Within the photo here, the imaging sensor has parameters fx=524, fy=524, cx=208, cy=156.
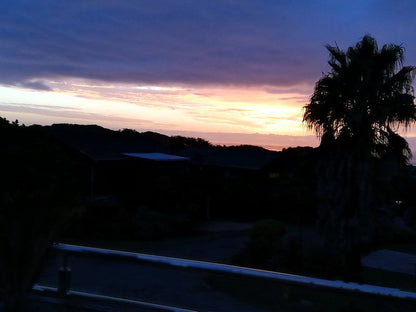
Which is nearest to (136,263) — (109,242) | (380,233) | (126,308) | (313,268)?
(126,308)

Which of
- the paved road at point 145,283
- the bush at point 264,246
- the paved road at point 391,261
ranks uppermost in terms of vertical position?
the paved road at point 145,283

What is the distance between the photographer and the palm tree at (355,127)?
12.7 metres

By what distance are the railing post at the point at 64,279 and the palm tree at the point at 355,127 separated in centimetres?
905

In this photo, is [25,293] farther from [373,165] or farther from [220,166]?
[220,166]

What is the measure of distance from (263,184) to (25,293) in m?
24.7

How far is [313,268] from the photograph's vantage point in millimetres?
12102

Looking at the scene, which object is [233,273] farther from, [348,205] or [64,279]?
[348,205]

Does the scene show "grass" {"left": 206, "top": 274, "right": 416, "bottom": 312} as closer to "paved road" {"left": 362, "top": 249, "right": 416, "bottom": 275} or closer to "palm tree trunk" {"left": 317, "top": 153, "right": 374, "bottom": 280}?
"palm tree trunk" {"left": 317, "top": 153, "right": 374, "bottom": 280}

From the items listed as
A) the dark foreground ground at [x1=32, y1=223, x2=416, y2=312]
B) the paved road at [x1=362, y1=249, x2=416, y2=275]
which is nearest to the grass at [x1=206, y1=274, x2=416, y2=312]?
the dark foreground ground at [x1=32, y1=223, x2=416, y2=312]

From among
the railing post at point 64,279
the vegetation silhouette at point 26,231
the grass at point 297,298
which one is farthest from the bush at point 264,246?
the vegetation silhouette at point 26,231

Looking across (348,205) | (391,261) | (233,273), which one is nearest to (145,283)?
(233,273)

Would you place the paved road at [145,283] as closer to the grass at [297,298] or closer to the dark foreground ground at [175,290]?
the dark foreground ground at [175,290]

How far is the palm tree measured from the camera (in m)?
12.7

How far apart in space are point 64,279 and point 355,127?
10.2m
